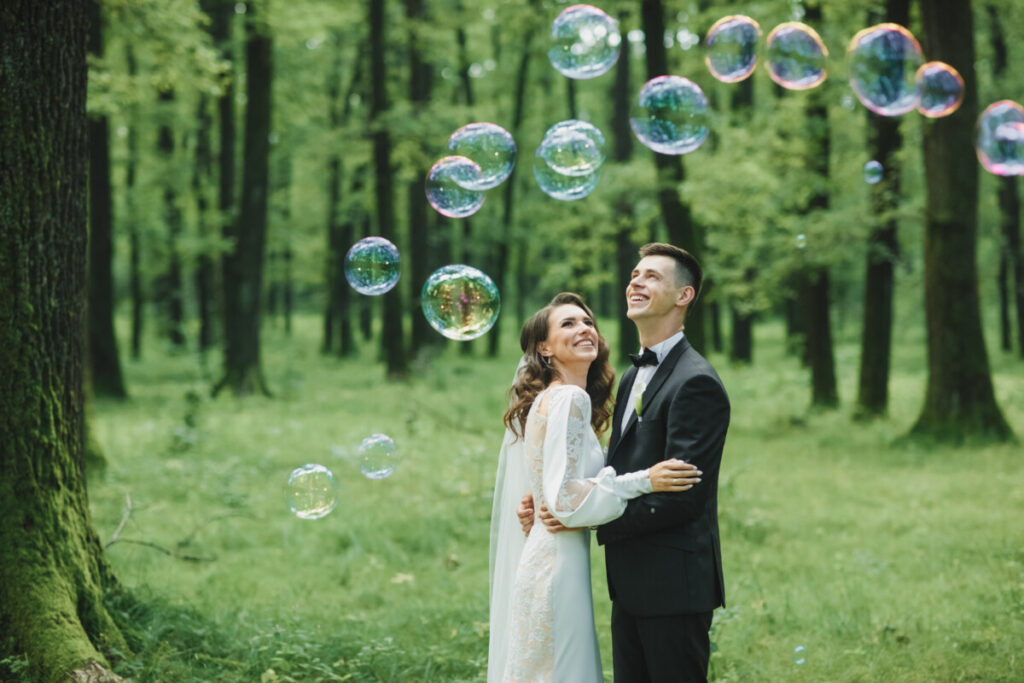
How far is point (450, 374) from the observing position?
945 inches

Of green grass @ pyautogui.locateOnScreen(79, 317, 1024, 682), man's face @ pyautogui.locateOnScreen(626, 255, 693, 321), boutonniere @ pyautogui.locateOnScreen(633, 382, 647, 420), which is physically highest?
man's face @ pyautogui.locateOnScreen(626, 255, 693, 321)

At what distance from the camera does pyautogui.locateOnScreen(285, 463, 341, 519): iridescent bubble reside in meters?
5.53

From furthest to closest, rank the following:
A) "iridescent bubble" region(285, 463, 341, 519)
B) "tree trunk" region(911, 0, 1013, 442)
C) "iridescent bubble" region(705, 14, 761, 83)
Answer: "tree trunk" region(911, 0, 1013, 442), "iridescent bubble" region(705, 14, 761, 83), "iridescent bubble" region(285, 463, 341, 519)

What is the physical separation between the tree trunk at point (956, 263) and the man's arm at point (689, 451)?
9847 millimetres

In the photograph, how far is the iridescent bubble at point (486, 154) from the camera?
6.51 metres

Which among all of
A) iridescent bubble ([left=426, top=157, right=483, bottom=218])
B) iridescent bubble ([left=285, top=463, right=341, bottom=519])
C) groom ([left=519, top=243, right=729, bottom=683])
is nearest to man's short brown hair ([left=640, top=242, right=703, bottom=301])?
groom ([left=519, top=243, right=729, bottom=683])

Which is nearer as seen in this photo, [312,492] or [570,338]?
[570,338]

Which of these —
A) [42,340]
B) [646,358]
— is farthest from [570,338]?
[42,340]

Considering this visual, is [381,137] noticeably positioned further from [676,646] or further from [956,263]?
[676,646]

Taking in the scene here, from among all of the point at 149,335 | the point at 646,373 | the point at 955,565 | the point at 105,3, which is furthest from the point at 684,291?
the point at 149,335

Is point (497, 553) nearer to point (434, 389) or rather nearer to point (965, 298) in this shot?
point (965, 298)

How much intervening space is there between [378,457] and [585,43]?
353cm

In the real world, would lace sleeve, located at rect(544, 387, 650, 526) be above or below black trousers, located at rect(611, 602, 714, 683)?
above

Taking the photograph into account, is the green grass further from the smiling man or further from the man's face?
the man's face
